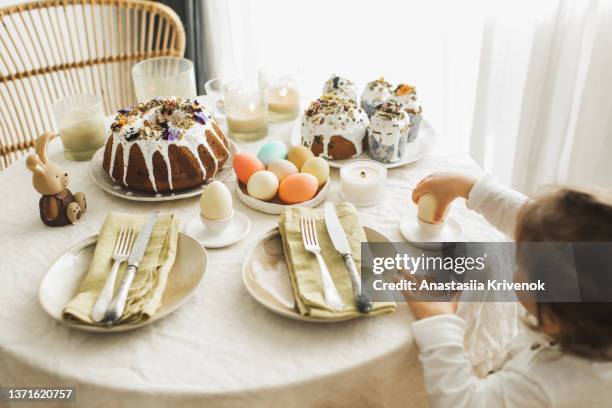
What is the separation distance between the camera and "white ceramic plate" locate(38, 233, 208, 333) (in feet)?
2.61

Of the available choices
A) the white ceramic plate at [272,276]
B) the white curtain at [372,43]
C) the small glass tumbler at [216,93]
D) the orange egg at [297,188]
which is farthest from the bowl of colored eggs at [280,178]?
the white curtain at [372,43]

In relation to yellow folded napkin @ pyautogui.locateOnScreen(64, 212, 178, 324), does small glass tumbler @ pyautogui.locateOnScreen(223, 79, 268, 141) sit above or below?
above

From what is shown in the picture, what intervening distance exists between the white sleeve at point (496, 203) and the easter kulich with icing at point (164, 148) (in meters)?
0.53

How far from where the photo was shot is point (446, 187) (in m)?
1.02

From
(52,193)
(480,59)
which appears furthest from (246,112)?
(480,59)

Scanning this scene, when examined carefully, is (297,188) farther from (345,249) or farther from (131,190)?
(131,190)

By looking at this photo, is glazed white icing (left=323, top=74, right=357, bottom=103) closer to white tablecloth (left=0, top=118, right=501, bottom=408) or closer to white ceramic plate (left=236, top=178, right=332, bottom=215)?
white ceramic plate (left=236, top=178, right=332, bottom=215)

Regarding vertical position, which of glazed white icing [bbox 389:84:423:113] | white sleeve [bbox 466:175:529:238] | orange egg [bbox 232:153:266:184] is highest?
glazed white icing [bbox 389:84:423:113]

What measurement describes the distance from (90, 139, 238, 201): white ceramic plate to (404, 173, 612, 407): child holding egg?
0.52 meters

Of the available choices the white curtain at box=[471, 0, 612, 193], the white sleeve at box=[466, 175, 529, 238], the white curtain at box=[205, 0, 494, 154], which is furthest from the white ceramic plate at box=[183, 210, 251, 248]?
the white curtain at box=[471, 0, 612, 193]

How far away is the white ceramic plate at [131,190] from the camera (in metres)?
1.08

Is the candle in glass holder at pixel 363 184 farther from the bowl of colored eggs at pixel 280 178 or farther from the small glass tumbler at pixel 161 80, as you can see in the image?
the small glass tumbler at pixel 161 80

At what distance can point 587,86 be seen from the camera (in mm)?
1645

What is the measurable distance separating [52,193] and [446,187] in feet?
2.42
